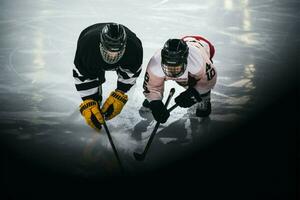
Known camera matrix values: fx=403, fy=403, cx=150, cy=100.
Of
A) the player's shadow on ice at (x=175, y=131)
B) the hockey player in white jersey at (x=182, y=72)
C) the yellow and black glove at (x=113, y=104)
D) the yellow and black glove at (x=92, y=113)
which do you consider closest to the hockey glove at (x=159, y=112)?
the hockey player in white jersey at (x=182, y=72)

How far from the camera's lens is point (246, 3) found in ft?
19.6

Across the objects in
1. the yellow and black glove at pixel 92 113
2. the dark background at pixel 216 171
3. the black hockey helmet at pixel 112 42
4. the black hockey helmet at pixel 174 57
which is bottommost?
the dark background at pixel 216 171

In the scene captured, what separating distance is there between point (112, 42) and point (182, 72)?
1.71 feet

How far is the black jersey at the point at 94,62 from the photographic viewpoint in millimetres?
2715

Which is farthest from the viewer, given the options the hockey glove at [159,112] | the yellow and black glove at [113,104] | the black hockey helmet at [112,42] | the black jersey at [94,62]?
the yellow and black glove at [113,104]

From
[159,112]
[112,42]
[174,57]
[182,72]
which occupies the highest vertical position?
[112,42]

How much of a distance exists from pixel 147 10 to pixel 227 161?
3562 mm

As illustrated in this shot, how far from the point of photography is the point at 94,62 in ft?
8.96

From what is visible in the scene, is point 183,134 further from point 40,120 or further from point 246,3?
point 246,3

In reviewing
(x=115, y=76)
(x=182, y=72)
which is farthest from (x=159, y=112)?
(x=115, y=76)

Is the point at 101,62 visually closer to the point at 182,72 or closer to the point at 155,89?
the point at 155,89

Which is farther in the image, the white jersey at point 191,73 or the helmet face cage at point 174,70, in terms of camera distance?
the white jersey at point 191,73

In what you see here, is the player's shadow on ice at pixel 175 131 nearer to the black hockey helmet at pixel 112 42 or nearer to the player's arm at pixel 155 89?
the player's arm at pixel 155 89

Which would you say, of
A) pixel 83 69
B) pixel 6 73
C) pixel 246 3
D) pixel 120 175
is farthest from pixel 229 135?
pixel 246 3
